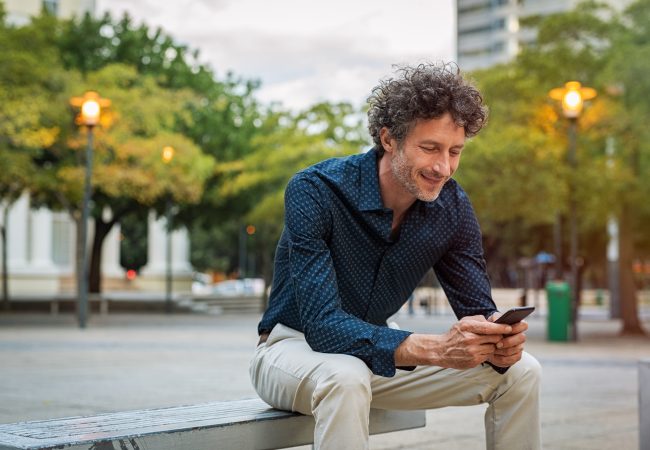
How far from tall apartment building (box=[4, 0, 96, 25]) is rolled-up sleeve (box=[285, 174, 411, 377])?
39559 millimetres

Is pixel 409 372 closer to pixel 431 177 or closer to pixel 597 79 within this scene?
pixel 431 177

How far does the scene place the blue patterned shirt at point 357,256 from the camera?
356 centimetres

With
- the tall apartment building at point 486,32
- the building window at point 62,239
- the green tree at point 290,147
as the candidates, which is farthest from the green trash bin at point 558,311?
the tall apartment building at point 486,32

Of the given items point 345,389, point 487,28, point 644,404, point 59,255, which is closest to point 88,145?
point 644,404

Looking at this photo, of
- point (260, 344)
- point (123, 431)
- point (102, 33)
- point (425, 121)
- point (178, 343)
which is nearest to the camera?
point (123, 431)

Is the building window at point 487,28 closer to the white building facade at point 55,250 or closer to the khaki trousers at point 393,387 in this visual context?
the white building facade at point 55,250

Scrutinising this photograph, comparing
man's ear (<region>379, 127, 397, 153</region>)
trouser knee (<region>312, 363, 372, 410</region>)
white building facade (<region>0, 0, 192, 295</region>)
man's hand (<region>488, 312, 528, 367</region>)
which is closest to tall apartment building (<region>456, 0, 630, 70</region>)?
white building facade (<region>0, 0, 192, 295</region>)

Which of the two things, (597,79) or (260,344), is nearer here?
(260,344)

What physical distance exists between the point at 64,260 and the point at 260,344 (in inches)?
1825

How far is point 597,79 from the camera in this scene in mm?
22000

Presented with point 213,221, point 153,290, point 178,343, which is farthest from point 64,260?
point 178,343

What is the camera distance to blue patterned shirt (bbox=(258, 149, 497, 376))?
11.7ft

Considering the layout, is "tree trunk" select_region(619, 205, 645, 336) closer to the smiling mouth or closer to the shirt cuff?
the smiling mouth

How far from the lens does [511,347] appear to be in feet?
11.3
